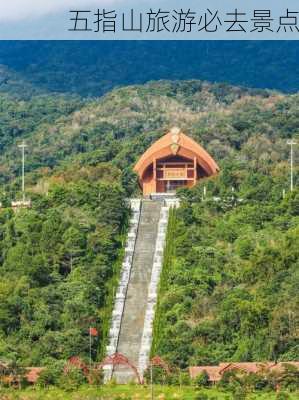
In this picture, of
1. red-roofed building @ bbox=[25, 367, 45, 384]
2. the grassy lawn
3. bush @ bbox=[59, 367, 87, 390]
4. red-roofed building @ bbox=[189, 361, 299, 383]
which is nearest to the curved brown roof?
red-roofed building @ bbox=[189, 361, 299, 383]

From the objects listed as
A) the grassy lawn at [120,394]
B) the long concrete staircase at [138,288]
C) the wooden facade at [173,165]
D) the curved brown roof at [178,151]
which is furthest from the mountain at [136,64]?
the grassy lawn at [120,394]

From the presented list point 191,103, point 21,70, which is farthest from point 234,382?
point 21,70

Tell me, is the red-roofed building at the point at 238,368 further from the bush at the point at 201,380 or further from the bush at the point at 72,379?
the bush at the point at 72,379

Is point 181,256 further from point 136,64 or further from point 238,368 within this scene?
point 136,64

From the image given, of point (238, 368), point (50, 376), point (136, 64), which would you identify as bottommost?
point (50, 376)

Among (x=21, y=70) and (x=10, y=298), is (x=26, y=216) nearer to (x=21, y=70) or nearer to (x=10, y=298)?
(x=10, y=298)

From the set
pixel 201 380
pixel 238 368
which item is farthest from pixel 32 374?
pixel 238 368

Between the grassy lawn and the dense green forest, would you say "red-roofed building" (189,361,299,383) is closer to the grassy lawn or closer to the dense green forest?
the grassy lawn
